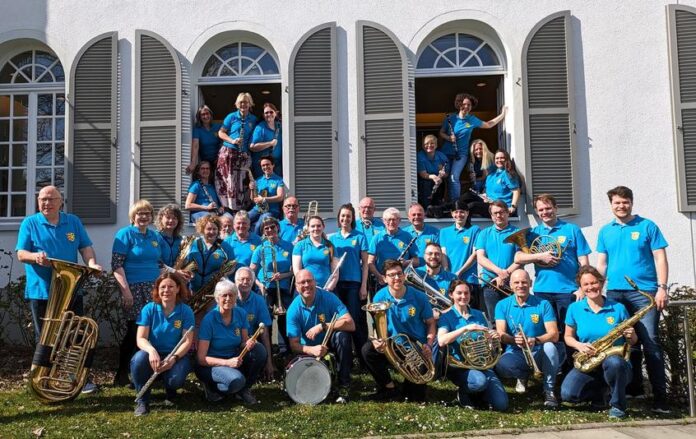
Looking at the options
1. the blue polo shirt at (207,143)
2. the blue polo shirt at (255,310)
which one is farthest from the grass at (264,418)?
the blue polo shirt at (207,143)

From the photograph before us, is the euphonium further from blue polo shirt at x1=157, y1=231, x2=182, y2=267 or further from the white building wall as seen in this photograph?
the white building wall

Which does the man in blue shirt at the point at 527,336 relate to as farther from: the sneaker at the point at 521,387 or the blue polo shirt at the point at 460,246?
the blue polo shirt at the point at 460,246

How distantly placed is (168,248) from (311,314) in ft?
5.00

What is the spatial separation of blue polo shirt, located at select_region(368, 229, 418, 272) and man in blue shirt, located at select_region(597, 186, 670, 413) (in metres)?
1.84

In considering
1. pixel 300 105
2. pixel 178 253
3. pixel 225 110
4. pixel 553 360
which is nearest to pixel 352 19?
pixel 300 105

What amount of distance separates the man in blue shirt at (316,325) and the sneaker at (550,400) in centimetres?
166

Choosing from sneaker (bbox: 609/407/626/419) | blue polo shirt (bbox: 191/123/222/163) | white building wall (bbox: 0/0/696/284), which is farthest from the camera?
blue polo shirt (bbox: 191/123/222/163)

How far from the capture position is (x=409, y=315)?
18.4 feet

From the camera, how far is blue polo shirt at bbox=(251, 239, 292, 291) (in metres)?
6.41

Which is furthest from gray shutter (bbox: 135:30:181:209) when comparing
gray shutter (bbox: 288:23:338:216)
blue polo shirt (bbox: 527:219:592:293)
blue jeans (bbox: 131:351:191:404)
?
blue polo shirt (bbox: 527:219:592:293)

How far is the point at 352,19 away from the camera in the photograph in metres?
8.38

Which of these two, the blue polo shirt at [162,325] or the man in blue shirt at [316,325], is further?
the man in blue shirt at [316,325]

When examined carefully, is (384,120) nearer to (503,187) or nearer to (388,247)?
(503,187)

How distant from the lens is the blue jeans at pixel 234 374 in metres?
5.37
